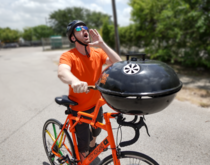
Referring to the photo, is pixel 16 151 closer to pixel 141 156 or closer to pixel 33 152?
pixel 33 152

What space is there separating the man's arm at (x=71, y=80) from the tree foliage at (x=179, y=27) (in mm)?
6244

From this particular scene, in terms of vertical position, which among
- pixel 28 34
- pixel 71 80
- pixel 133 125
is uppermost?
pixel 28 34

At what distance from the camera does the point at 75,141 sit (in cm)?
206

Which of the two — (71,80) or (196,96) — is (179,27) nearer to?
(196,96)

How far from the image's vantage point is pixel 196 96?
4973 millimetres

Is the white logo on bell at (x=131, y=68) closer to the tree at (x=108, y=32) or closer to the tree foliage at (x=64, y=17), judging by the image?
the tree at (x=108, y=32)

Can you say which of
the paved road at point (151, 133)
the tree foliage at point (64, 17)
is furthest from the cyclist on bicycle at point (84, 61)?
the tree foliage at point (64, 17)

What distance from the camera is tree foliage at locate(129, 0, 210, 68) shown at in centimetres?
648

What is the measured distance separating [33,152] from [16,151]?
0.33 metres

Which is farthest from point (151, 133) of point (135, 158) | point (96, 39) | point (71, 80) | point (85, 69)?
point (71, 80)

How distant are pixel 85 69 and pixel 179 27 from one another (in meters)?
6.63

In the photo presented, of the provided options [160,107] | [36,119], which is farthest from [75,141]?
[36,119]

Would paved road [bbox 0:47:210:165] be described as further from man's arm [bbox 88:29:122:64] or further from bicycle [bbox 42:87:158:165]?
man's arm [bbox 88:29:122:64]

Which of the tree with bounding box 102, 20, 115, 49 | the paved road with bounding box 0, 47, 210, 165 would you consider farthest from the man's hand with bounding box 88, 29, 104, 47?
the tree with bounding box 102, 20, 115, 49
